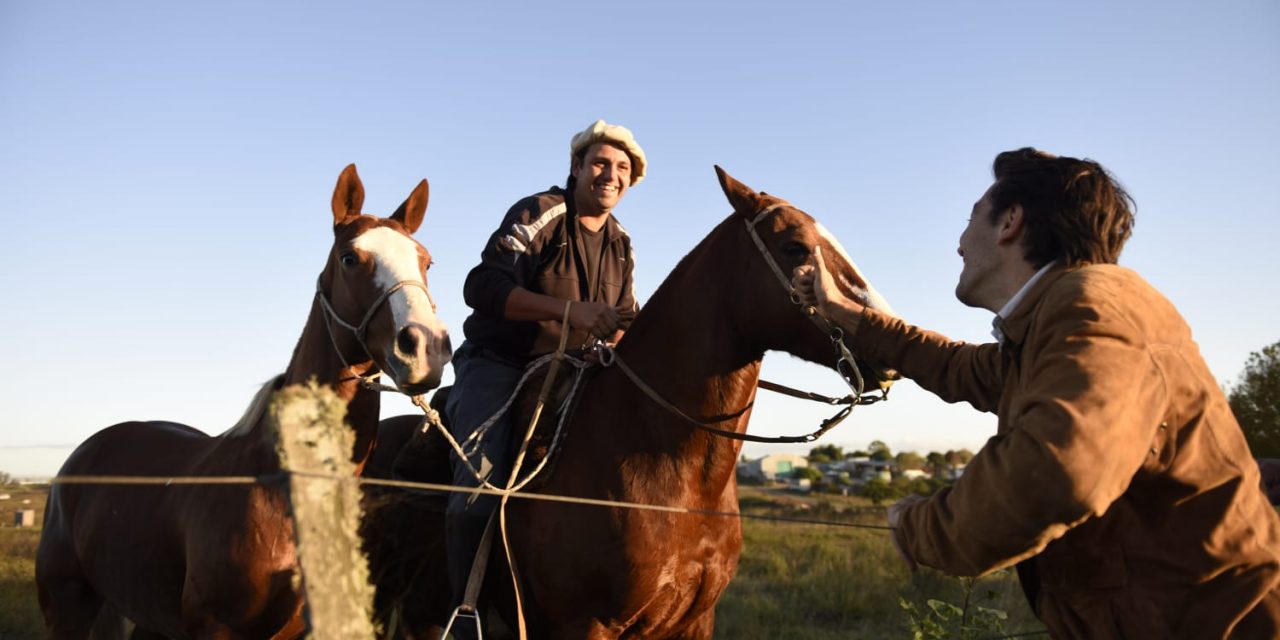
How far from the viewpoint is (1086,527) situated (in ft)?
7.22

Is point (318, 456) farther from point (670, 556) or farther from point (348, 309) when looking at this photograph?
point (348, 309)

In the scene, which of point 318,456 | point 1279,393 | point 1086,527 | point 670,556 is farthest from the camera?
point 1279,393

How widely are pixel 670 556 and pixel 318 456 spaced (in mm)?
1968

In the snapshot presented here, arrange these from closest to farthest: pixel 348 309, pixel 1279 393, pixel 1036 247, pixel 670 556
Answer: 1. pixel 1036 247
2. pixel 670 556
3. pixel 348 309
4. pixel 1279 393

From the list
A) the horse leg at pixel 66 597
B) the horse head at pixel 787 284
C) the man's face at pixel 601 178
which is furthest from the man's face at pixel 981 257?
the horse leg at pixel 66 597

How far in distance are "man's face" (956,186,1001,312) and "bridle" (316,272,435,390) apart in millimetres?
2315

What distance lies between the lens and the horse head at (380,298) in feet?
12.2

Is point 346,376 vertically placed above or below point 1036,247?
below

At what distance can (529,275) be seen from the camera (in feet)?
14.5

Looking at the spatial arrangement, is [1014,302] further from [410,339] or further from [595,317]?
[410,339]

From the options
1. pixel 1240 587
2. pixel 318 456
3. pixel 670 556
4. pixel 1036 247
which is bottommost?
pixel 670 556

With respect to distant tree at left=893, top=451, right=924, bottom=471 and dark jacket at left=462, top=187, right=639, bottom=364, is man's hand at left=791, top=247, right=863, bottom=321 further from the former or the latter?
distant tree at left=893, top=451, right=924, bottom=471

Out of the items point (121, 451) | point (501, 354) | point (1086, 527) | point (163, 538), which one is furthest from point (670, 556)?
point (121, 451)

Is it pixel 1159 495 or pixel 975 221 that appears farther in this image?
pixel 975 221
